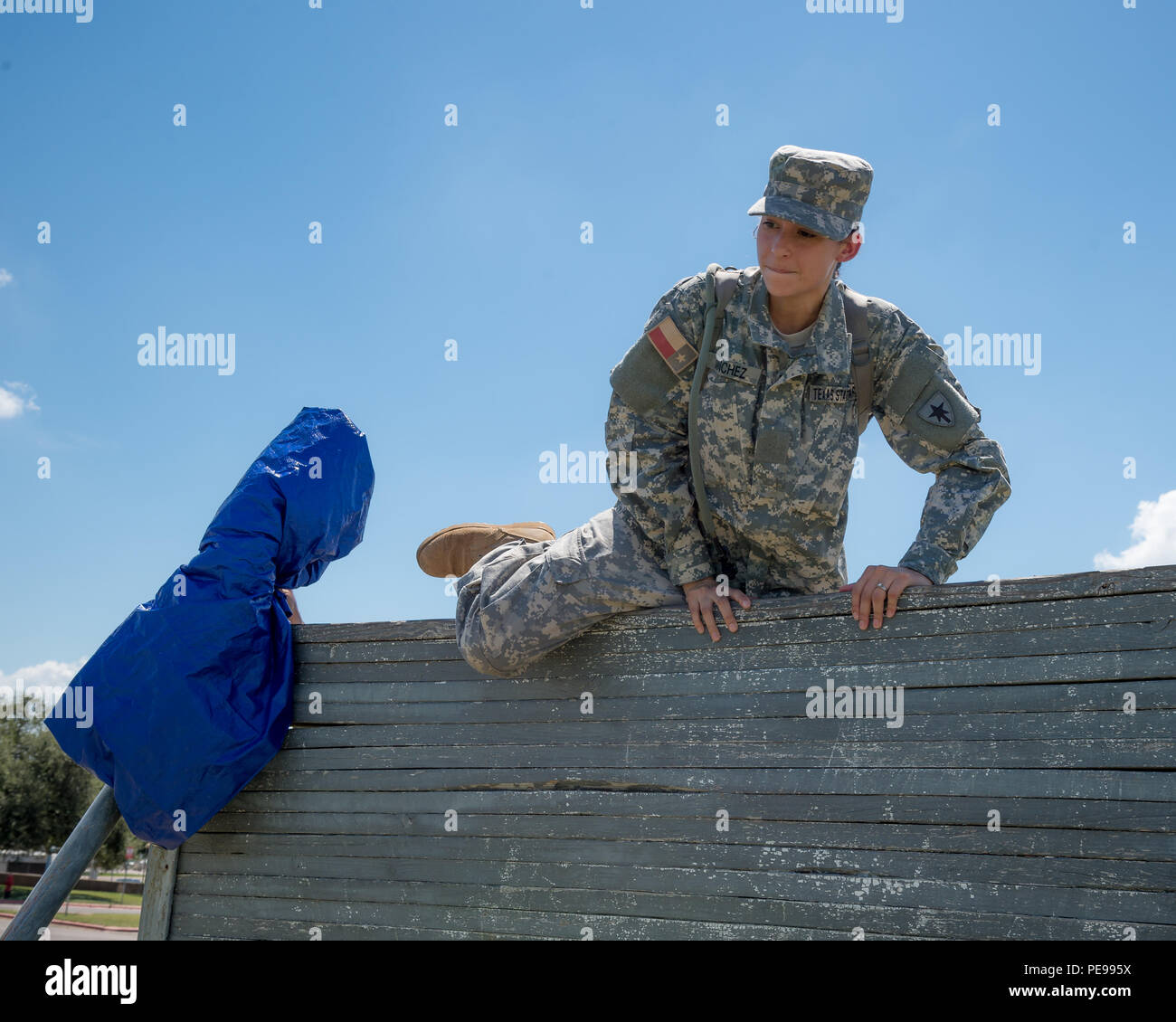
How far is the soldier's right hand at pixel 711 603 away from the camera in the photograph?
303 centimetres

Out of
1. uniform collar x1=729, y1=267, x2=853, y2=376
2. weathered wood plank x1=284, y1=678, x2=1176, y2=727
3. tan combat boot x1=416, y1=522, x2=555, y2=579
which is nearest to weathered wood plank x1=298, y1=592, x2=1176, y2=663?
weathered wood plank x1=284, y1=678, x2=1176, y2=727

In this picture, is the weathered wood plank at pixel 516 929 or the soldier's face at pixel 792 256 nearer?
the weathered wood plank at pixel 516 929

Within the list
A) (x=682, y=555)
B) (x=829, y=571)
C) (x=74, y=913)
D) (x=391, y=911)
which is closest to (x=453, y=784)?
(x=391, y=911)

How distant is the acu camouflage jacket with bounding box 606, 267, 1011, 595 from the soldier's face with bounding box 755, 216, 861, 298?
123mm

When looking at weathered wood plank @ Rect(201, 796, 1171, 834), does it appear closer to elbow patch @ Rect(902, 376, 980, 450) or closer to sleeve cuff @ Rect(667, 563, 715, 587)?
sleeve cuff @ Rect(667, 563, 715, 587)

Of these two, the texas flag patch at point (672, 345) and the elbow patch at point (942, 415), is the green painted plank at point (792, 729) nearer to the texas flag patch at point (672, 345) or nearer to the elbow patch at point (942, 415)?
the elbow patch at point (942, 415)

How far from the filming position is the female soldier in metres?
3.06

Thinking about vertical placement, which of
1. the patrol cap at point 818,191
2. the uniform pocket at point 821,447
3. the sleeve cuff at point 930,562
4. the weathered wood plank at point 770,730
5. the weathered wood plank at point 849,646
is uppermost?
the patrol cap at point 818,191

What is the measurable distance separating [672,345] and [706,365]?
133 millimetres

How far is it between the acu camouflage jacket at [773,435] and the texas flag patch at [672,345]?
0.07 feet

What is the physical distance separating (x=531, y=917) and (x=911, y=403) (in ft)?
6.64

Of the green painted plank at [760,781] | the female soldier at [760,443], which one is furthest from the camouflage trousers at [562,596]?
the green painted plank at [760,781]
